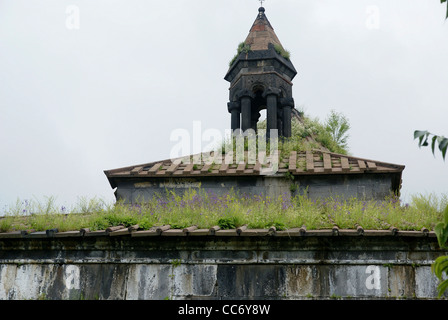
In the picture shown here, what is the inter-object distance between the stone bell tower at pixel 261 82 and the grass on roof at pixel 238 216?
361 centimetres

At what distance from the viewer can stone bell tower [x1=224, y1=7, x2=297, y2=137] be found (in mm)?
11617

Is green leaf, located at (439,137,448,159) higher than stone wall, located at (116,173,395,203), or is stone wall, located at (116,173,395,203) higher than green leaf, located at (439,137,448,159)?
stone wall, located at (116,173,395,203)

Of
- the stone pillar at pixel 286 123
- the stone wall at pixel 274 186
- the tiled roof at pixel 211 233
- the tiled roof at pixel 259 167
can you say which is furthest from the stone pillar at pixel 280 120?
the tiled roof at pixel 211 233

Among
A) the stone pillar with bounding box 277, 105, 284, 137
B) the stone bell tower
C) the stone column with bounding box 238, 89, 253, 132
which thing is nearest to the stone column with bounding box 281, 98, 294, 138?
the stone bell tower

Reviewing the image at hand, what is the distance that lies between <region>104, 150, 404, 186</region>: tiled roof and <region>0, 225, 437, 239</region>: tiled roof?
102 inches

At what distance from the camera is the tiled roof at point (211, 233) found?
253 inches

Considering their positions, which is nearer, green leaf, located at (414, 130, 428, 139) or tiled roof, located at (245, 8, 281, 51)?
green leaf, located at (414, 130, 428, 139)

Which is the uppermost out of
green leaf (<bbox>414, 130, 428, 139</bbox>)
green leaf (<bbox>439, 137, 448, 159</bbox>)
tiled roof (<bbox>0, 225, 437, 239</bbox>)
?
green leaf (<bbox>414, 130, 428, 139</bbox>)

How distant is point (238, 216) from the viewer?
281 inches

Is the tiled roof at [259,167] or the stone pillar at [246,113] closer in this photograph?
the tiled roof at [259,167]

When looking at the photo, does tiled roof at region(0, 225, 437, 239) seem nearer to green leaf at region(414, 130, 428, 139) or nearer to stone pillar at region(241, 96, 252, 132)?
green leaf at region(414, 130, 428, 139)

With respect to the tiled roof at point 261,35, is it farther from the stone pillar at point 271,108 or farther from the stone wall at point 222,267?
the stone wall at point 222,267

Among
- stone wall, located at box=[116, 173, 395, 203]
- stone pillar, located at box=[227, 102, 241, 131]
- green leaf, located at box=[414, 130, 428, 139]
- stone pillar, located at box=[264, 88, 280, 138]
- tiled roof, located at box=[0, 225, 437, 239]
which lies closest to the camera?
green leaf, located at box=[414, 130, 428, 139]

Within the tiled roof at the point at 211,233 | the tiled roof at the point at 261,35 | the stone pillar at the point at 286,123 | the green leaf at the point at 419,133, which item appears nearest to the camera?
the green leaf at the point at 419,133
